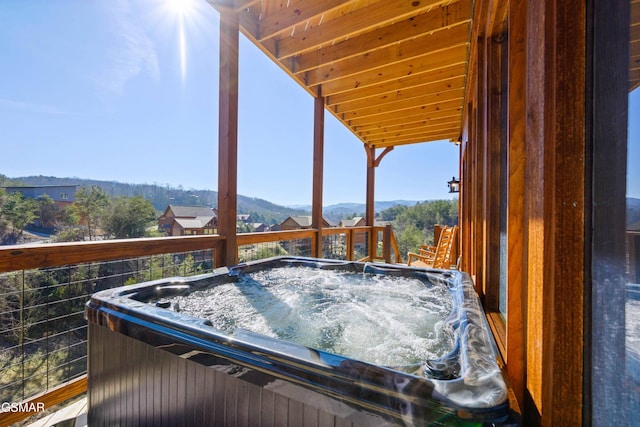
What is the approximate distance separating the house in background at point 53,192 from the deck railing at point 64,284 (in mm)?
3124

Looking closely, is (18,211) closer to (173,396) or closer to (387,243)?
(173,396)

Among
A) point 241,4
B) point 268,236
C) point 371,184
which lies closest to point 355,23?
point 241,4

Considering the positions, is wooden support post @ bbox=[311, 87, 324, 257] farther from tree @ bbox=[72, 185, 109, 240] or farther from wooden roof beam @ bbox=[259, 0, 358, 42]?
tree @ bbox=[72, 185, 109, 240]

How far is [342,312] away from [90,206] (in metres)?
8.20

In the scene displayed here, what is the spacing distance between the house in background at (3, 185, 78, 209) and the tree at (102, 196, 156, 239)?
1.19 meters

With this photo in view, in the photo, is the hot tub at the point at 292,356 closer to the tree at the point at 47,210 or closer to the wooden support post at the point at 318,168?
the wooden support post at the point at 318,168

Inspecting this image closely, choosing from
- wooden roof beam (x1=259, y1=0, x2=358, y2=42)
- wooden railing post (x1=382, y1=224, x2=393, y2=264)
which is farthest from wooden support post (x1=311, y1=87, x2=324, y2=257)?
wooden railing post (x1=382, y1=224, x2=393, y2=264)

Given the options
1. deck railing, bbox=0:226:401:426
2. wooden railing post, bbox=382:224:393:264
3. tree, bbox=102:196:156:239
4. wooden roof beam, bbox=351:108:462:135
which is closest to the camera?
deck railing, bbox=0:226:401:426

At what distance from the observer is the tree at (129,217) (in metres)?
7.62

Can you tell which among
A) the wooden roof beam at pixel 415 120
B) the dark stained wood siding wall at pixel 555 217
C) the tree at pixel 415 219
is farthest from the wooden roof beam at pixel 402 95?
the tree at pixel 415 219

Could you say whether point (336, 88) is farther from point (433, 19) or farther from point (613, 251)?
point (613, 251)

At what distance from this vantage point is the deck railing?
1.49 m

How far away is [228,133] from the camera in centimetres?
239

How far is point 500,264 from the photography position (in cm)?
139
